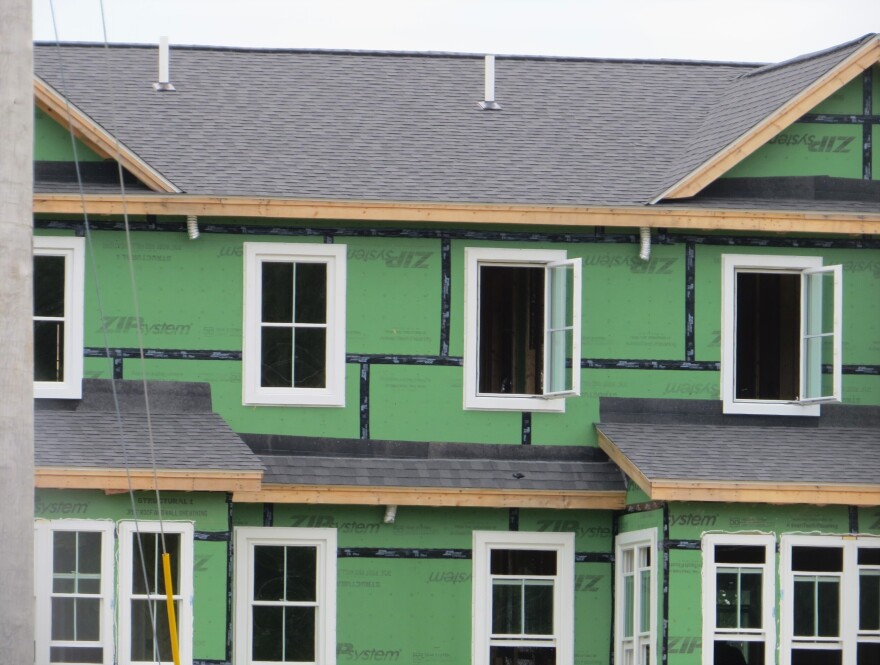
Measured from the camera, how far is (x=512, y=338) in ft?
59.5

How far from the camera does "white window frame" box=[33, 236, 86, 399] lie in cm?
1706

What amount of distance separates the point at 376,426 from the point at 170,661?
3.05 m

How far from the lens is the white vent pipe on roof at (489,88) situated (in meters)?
19.6

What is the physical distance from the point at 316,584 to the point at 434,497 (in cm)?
141

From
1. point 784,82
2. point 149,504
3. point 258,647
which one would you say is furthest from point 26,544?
point 784,82

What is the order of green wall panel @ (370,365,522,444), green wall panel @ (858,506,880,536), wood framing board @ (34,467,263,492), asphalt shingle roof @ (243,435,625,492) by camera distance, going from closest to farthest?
wood framing board @ (34,467,263,492)
green wall panel @ (858,506,880,536)
asphalt shingle roof @ (243,435,625,492)
green wall panel @ (370,365,522,444)

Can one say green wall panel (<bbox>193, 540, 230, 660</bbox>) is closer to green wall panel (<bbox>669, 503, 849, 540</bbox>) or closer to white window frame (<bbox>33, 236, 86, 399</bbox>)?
white window frame (<bbox>33, 236, 86, 399</bbox>)

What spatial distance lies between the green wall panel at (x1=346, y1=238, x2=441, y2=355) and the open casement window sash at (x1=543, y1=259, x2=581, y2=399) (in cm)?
110

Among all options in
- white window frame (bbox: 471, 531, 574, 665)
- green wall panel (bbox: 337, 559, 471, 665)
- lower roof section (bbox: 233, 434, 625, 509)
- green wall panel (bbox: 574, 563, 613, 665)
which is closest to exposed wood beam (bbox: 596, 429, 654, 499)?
lower roof section (bbox: 233, 434, 625, 509)

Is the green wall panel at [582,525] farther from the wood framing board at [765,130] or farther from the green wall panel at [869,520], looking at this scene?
the wood framing board at [765,130]

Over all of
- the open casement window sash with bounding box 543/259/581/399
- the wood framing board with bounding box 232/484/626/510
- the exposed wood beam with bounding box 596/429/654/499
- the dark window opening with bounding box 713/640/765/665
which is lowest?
the dark window opening with bounding box 713/640/765/665

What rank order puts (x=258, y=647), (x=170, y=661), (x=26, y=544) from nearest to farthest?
(x=26, y=544) < (x=170, y=661) < (x=258, y=647)

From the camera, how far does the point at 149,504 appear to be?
1599 centimetres

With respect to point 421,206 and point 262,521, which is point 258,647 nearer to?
point 262,521
